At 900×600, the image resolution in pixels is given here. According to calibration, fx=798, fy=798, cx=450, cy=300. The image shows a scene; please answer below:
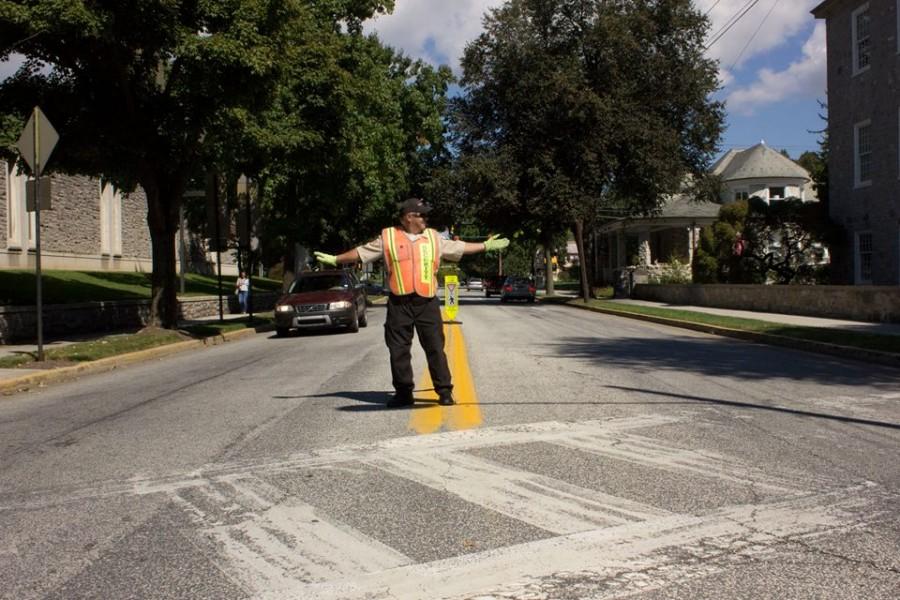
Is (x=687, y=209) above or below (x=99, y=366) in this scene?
above

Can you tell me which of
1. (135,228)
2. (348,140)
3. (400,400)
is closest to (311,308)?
(348,140)

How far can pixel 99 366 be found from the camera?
12594 mm

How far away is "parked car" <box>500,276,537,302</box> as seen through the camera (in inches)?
1741

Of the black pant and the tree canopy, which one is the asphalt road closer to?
the black pant

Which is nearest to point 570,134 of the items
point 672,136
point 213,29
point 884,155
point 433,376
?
point 672,136

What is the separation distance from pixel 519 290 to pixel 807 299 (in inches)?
928

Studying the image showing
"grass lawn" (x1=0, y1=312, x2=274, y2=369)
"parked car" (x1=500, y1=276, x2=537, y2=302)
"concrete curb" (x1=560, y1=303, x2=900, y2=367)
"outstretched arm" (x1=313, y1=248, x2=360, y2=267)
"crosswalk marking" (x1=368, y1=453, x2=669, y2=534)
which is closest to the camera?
"crosswalk marking" (x1=368, y1=453, x2=669, y2=534)

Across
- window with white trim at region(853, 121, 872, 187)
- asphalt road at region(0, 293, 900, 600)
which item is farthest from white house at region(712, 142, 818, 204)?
asphalt road at region(0, 293, 900, 600)

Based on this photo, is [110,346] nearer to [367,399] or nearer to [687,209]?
[367,399]

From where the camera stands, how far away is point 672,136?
34.7 metres

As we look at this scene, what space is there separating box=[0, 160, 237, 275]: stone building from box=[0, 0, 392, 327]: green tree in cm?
768

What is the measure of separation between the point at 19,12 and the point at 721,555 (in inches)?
523

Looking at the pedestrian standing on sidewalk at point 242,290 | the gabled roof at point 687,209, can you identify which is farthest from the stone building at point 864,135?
the pedestrian standing on sidewalk at point 242,290

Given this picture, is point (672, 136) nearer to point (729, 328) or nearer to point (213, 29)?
point (729, 328)
